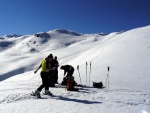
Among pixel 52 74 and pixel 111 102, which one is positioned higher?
pixel 52 74

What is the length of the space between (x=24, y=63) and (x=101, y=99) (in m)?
104

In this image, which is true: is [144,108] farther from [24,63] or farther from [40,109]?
[24,63]

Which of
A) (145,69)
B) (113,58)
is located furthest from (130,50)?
(145,69)

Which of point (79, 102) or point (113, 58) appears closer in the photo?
point (79, 102)

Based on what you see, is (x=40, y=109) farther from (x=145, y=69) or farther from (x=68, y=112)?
(x=145, y=69)

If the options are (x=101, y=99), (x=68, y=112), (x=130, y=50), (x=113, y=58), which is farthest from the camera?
(x=130, y=50)

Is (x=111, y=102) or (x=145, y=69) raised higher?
(x=145, y=69)

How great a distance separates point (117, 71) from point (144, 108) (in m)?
17.6

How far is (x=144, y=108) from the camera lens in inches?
333

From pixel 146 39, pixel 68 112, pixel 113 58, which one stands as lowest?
pixel 68 112

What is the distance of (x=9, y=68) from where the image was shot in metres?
107

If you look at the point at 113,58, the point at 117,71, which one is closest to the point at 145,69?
the point at 117,71

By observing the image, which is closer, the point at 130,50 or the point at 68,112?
the point at 68,112

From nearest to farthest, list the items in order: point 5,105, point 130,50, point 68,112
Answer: point 68,112 → point 5,105 → point 130,50
